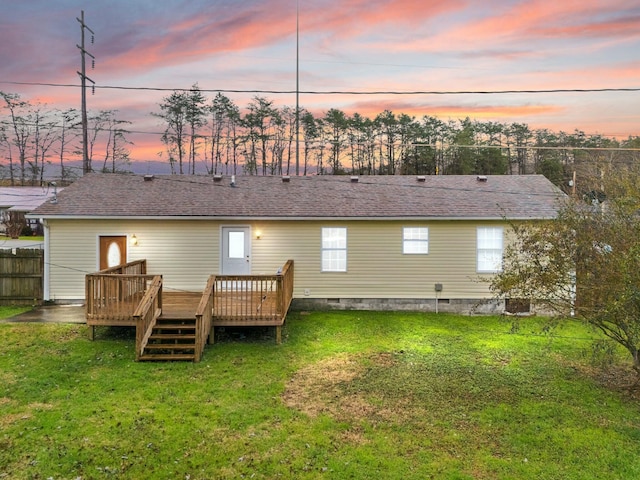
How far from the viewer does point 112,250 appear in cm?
1223

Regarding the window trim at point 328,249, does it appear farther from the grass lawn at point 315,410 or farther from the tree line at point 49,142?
the tree line at point 49,142

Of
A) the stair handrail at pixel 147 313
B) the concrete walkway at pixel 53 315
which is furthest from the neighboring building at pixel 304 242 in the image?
the stair handrail at pixel 147 313

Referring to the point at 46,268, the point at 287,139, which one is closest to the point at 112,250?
the point at 46,268

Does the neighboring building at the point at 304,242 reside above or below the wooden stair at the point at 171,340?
above

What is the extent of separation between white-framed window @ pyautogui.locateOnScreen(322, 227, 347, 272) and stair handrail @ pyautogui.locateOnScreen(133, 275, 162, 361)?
209 inches

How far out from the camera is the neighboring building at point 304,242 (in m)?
12.1

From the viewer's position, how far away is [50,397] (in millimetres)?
6246

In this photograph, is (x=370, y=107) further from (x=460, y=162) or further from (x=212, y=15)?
(x=212, y=15)

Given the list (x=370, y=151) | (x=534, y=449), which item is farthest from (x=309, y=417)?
(x=370, y=151)

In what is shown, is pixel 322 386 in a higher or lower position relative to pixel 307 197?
lower

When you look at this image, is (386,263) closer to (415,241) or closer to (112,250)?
(415,241)

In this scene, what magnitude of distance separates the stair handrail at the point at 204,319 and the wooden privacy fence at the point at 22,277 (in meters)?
6.85

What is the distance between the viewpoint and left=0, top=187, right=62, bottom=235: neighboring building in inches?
1194

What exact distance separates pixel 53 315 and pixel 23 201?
27269mm
